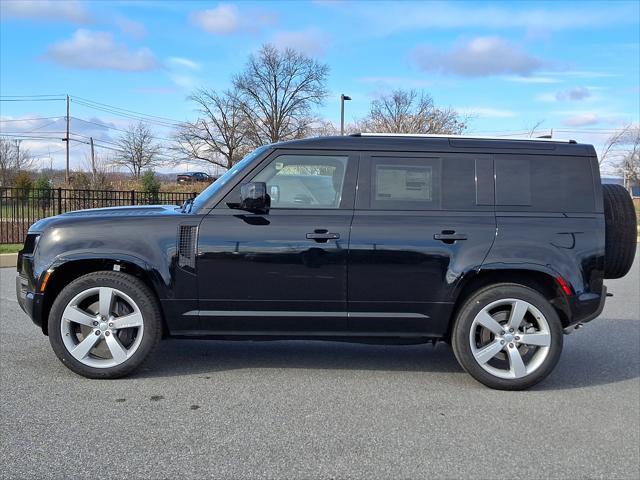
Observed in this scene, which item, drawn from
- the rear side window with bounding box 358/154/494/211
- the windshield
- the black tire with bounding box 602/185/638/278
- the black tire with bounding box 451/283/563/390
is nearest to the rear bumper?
the black tire with bounding box 451/283/563/390

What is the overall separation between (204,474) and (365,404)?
143 centimetres

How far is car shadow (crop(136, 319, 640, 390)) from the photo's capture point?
4.85m

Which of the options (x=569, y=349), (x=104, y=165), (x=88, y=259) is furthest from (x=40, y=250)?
(x=104, y=165)

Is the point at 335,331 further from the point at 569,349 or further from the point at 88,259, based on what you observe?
the point at 569,349

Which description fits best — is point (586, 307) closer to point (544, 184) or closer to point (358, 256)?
point (544, 184)

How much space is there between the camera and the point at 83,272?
4.58 metres

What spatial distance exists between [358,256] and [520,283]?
1364 mm

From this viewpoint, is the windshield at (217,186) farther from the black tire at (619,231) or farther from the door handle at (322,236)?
the black tire at (619,231)

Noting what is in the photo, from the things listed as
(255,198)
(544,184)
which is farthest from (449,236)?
(255,198)

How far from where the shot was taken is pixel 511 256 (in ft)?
14.2

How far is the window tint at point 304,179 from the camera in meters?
4.46

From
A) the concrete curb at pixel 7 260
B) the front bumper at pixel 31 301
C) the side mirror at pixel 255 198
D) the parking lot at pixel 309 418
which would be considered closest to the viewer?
the parking lot at pixel 309 418

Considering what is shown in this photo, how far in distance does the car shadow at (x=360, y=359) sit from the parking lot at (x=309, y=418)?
0.02 metres

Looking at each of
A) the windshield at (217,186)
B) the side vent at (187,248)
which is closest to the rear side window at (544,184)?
the windshield at (217,186)
